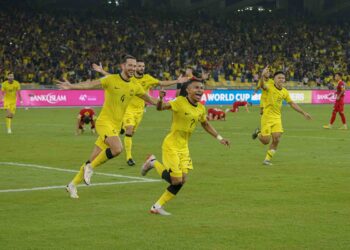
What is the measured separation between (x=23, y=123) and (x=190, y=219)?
79.5 feet

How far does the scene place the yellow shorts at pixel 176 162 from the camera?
35.1 ft

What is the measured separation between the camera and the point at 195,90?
35.6 ft

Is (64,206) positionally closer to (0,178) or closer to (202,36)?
(0,178)

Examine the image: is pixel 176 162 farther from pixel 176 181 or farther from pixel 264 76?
pixel 264 76

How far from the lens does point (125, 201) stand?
11844mm

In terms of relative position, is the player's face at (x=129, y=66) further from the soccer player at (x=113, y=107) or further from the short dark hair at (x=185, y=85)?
the short dark hair at (x=185, y=85)

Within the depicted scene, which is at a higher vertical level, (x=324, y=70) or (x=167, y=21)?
(x=167, y=21)

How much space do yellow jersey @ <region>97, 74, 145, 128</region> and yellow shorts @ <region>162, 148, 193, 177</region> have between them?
243 centimetres

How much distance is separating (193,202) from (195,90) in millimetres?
1957

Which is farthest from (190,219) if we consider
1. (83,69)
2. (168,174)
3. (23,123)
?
(83,69)

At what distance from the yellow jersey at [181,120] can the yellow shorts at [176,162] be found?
10 cm

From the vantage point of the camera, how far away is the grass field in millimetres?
8852

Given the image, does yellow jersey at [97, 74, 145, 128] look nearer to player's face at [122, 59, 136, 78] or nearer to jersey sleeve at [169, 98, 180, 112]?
player's face at [122, 59, 136, 78]

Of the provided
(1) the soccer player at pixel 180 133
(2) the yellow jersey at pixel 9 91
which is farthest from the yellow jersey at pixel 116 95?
(2) the yellow jersey at pixel 9 91
